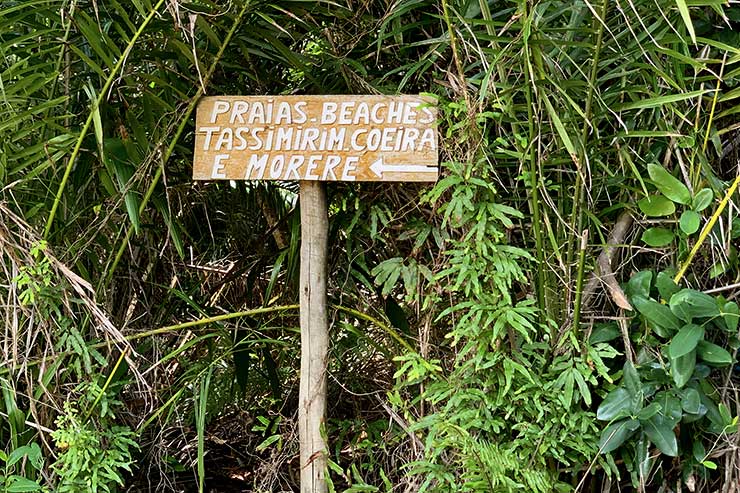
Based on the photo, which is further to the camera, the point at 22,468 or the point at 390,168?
the point at 22,468

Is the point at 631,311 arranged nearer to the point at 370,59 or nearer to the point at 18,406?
the point at 370,59

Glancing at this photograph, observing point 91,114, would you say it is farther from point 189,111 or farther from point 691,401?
point 691,401

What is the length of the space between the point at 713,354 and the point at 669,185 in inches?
11.6

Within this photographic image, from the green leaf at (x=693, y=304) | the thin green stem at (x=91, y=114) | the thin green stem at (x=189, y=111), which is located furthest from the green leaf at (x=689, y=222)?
the thin green stem at (x=91, y=114)

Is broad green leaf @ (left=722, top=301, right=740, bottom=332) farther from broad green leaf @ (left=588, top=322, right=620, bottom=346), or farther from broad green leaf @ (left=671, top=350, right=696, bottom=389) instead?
broad green leaf @ (left=588, top=322, right=620, bottom=346)

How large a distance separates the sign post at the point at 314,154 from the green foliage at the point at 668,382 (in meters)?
0.46

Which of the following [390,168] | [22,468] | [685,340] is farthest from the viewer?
[22,468]

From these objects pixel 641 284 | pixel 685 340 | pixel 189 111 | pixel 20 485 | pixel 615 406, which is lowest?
pixel 20 485

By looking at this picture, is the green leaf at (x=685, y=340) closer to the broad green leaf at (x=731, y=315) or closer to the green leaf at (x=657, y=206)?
the broad green leaf at (x=731, y=315)

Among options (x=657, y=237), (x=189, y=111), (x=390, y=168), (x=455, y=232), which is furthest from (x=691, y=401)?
(x=189, y=111)

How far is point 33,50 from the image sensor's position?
60.2 inches

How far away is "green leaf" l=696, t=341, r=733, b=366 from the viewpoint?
1265mm

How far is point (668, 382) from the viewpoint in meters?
1.33

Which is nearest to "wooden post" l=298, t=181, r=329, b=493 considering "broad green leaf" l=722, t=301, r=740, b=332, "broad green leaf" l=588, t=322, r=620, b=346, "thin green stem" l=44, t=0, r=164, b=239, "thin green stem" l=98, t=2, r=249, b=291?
"thin green stem" l=98, t=2, r=249, b=291
